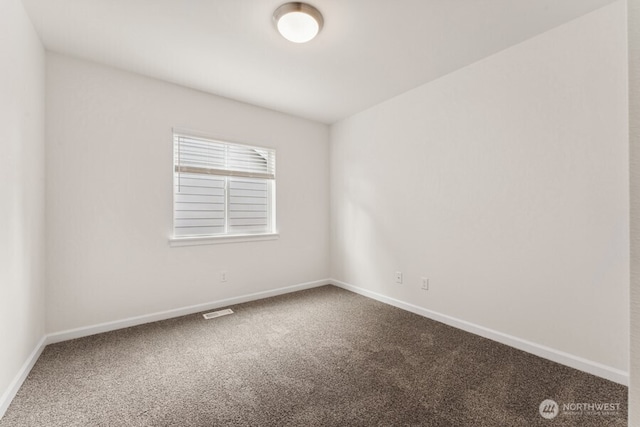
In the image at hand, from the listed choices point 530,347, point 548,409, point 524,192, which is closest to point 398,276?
point 530,347

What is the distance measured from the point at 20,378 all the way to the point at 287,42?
3033 mm

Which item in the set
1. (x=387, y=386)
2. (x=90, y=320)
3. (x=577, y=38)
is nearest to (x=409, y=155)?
(x=577, y=38)

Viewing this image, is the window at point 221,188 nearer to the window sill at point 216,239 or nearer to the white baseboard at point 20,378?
the window sill at point 216,239

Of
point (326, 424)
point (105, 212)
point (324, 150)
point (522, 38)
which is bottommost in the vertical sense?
point (326, 424)

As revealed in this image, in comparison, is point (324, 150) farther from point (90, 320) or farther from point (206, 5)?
point (90, 320)

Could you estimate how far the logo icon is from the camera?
5.09ft

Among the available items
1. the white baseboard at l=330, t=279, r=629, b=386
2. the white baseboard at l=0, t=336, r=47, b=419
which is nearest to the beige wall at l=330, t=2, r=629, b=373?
the white baseboard at l=330, t=279, r=629, b=386

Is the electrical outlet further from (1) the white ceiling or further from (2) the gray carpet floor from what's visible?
(1) the white ceiling

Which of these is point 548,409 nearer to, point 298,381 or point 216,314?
point 298,381

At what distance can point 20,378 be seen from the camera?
1806mm

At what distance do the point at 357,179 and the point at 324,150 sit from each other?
808mm

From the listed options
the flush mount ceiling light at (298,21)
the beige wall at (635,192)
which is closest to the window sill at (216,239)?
the flush mount ceiling light at (298,21)

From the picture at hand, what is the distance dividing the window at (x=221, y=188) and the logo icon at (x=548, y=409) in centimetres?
304

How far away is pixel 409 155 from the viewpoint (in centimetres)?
315
